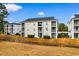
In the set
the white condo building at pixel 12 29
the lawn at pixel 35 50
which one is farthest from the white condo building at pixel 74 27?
the white condo building at pixel 12 29

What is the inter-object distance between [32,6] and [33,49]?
660 mm

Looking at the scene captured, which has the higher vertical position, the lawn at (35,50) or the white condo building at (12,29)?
the white condo building at (12,29)

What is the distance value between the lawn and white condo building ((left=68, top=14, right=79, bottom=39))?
0.71 feet

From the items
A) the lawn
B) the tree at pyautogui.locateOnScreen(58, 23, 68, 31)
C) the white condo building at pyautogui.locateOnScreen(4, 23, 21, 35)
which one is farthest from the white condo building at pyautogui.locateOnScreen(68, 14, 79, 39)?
the white condo building at pyautogui.locateOnScreen(4, 23, 21, 35)

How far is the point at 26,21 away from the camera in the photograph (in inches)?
→ 6270

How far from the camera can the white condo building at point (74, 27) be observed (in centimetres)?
15925

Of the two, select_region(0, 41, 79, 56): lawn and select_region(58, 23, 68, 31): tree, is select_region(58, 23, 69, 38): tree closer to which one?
select_region(58, 23, 68, 31): tree

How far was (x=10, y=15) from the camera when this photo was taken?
15925 cm

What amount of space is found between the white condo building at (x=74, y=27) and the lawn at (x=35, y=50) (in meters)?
0.21

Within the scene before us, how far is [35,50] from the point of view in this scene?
159250 mm

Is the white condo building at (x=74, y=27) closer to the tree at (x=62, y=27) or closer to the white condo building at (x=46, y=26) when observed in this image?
the tree at (x=62, y=27)

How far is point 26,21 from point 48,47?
0.52 metres

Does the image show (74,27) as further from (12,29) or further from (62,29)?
(12,29)

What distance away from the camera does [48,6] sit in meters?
159
